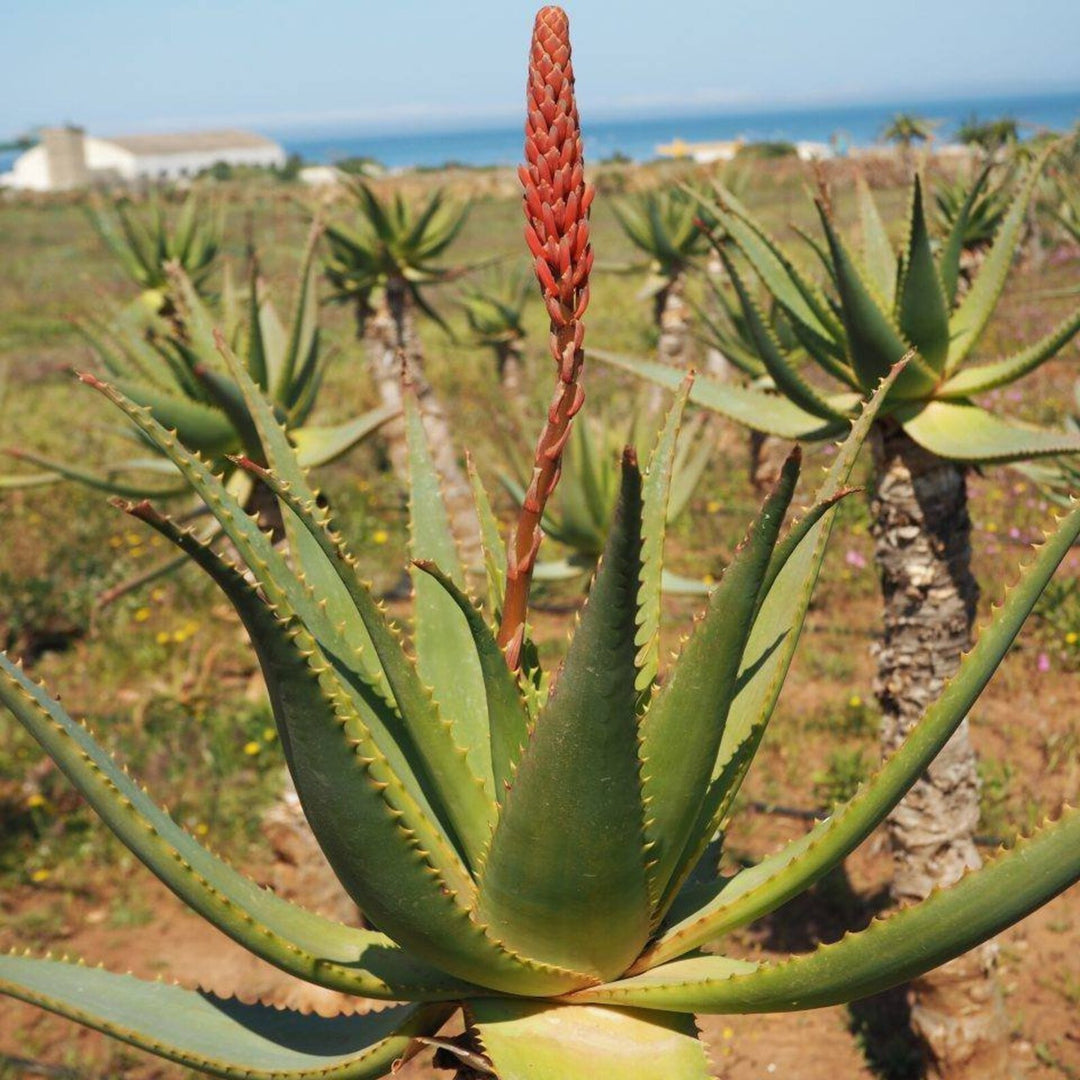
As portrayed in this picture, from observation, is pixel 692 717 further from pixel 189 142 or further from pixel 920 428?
pixel 189 142

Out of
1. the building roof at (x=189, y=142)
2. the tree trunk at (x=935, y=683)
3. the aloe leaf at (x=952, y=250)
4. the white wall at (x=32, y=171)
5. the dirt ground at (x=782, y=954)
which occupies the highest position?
the building roof at (x=189, y=142)

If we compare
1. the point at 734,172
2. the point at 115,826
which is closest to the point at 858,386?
the point at 115,826

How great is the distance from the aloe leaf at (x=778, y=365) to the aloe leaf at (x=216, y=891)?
192 centimetres

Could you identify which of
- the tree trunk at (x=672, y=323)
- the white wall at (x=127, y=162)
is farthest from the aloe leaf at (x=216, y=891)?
the white wall at (x=127, y=162)

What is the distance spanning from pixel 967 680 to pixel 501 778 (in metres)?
0.61

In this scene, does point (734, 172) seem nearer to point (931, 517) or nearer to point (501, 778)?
point (931, 517)

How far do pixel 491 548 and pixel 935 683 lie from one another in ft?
6.36

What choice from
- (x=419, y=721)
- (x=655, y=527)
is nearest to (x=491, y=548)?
(x=655, y=527)

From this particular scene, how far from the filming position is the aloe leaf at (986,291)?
3084 millimetres

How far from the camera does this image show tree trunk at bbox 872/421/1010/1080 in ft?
10.3

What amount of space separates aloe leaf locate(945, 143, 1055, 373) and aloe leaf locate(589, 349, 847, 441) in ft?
1.30

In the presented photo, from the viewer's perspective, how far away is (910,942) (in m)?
1.28

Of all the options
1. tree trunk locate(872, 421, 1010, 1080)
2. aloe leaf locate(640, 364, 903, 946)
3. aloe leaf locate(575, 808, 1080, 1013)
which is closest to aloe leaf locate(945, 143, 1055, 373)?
tree trunk locate(872, 421, 1010, 1080)

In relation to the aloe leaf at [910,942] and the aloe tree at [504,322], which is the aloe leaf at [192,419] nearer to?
the aloe leaf at [910,942]
